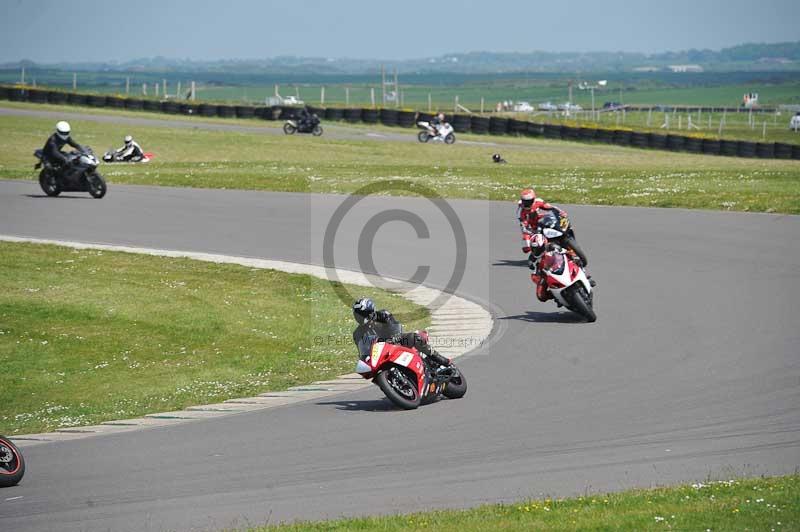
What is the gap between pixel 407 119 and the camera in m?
64.1

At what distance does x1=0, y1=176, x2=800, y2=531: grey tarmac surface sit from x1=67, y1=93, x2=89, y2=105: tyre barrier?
5410 cm

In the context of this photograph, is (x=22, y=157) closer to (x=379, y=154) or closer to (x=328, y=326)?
(x=379, y=154)

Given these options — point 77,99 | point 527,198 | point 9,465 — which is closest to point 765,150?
point 527,198

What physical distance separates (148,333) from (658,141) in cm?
4096

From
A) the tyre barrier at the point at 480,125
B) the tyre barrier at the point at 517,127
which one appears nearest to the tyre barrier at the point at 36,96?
the tyre barrier at the point at 480,125

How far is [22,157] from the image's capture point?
1695 inches

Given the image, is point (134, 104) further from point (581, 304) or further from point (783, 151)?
point (581, 304)

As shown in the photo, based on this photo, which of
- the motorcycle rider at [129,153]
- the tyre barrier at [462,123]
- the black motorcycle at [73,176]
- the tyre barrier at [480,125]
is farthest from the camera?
the tyre barrier at [462,123]

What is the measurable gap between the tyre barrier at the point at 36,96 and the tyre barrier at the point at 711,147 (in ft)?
128

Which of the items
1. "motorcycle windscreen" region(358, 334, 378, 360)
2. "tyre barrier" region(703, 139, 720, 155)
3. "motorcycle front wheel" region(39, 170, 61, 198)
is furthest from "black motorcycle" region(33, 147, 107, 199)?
"tyre barrier" region(703, 139, 720, 155)

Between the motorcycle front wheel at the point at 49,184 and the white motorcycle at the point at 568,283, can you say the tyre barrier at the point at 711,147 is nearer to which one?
the motorcycle front wheel at the point at 49,184

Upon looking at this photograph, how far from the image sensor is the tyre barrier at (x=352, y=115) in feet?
216

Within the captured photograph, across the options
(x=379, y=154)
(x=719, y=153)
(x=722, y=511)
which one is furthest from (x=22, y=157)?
(x=722, y=511)

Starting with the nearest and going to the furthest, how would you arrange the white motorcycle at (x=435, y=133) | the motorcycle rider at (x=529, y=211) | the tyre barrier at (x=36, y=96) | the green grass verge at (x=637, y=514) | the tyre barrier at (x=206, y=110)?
the green grass verge at (x=637, y=514) < the motorcycle rider at (x=529, y=211) < the white motorcycle at (x=435, y=133) < the tyre barrier at (x=206, y=110) < the tyre barrier at (x=36, y=96)
